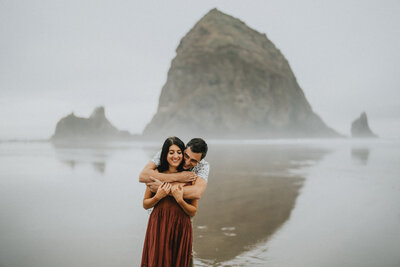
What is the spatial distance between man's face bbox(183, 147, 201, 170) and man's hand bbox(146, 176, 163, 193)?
29 cm

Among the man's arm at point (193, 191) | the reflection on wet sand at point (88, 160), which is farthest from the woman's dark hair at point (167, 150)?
the reflection on wet sand at point (88, 160)

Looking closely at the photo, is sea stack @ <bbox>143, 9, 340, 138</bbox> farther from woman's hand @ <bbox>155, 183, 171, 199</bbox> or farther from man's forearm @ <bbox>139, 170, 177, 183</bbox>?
woman's hand @ <bbox>155, 183, 171, 199</bbox>

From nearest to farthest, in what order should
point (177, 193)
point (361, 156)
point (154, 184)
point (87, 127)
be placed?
1. point (177, 193)
2. point (154, 184)
3. point (361, 156)
4. point (87, 127)

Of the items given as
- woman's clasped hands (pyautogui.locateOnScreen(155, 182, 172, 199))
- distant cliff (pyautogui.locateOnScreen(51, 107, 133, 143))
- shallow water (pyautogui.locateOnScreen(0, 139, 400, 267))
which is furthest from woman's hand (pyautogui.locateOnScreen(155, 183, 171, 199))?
distant cliff (pyautogui.locateOnScreen(51, 107, 133, 143))

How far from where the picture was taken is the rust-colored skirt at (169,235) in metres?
2.54

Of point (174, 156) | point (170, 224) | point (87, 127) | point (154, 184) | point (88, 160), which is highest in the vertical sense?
point (87, 127)

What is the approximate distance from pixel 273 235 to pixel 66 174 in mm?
9695

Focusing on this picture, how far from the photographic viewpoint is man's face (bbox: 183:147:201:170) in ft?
8.18

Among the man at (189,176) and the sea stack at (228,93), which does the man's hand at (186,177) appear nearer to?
the man at (189,176)

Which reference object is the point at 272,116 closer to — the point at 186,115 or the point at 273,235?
the point at 186,115

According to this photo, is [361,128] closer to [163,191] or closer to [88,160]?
[88,160]

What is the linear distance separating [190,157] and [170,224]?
61 cm

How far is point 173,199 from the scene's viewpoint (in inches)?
99.9

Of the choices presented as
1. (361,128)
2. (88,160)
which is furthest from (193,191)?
(361,128)
